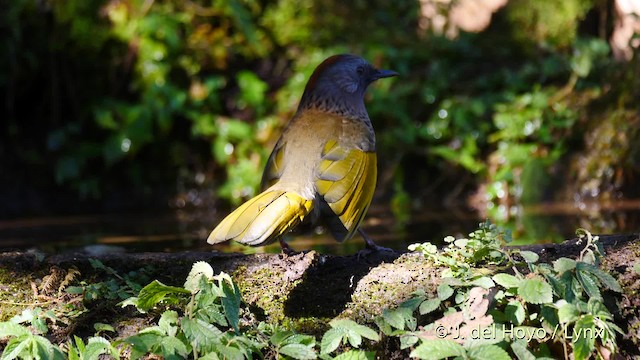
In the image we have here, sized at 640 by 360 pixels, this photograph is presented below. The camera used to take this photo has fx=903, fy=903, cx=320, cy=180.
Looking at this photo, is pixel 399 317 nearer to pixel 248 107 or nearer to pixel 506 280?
pixel 506 280

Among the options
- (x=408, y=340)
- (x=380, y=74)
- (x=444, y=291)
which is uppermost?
(x=380, y=74)

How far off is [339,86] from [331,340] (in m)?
2.36

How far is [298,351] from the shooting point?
2.88 meters

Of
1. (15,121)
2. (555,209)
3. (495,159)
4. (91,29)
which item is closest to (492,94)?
(495,159)

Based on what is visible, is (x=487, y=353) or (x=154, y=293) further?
(x=154, y=293)

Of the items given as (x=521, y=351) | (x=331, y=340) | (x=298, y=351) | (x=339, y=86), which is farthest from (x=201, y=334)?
(x=339, y=86)

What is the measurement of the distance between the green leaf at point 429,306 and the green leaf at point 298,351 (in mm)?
403

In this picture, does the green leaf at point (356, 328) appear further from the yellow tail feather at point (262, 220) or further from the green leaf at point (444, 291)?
the yellow tail feather at point (262, 220)

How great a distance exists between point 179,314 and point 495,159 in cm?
599

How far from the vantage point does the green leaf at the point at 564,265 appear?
3.00 metres

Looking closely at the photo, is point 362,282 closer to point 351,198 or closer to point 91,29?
point 351,198

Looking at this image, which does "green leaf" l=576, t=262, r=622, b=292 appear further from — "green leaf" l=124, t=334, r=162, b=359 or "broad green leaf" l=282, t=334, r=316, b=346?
"green leaf" l=124, t=334, r=162, b=359

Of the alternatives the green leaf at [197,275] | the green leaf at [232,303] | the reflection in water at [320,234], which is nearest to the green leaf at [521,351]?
the green leaf at [232,303]

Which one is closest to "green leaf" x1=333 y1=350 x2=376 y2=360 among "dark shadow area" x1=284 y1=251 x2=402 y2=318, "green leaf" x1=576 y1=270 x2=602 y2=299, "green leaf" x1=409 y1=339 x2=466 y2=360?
"green leaf" x1=409 y1=339 x2=466 y2=360
